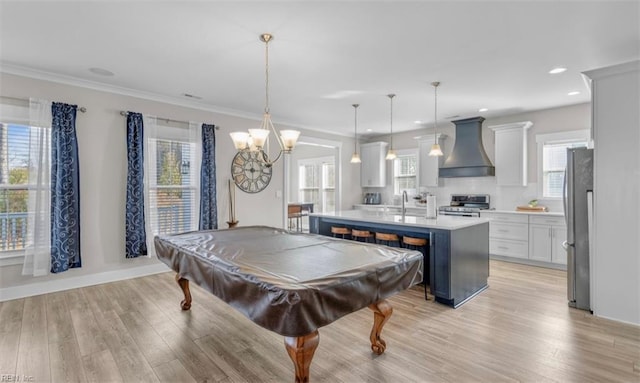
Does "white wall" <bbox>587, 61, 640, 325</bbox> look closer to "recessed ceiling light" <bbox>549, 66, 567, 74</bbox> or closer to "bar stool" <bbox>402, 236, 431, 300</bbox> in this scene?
"recessed ceiling light" <bbox>549, 66, 567, 74</bbox>

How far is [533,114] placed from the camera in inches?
213

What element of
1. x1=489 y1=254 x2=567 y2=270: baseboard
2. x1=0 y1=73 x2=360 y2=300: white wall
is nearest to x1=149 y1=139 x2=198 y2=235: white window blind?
x1=0 y1=73 x2=360 y2=300: white wall

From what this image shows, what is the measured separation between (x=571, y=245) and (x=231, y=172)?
489 centimetres

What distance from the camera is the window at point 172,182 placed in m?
4.46

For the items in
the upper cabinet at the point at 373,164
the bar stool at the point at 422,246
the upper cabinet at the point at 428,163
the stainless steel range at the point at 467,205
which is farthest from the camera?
the upper cabinet at the point at 373,164

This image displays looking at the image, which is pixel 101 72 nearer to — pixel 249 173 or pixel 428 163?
pixel 249 173

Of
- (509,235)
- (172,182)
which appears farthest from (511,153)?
(172,182)

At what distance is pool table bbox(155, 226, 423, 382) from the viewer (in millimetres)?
1498

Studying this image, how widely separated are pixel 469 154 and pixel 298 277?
5289 millimetres

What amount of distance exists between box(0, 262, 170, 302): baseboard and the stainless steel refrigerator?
5366 millimetres

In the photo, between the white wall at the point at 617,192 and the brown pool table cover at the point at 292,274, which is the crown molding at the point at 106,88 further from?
the white wall at the point at 617,192

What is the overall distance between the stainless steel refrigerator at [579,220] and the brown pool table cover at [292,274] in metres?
2.29

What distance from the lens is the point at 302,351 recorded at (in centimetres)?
166

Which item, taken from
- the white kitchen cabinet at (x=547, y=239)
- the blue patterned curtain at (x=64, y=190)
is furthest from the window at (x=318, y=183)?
the blue patterned curtain at (x=64, y=190)
